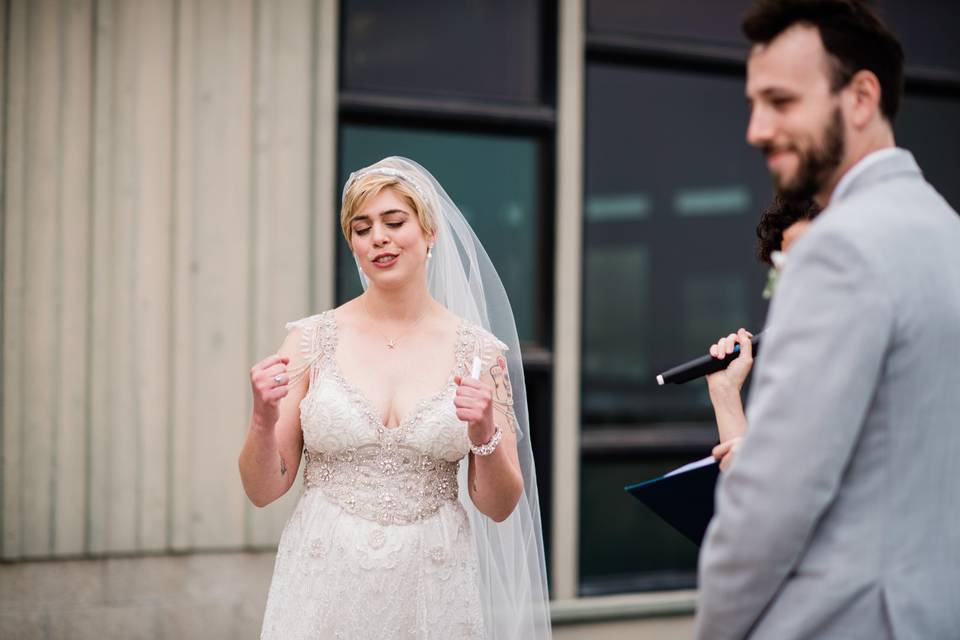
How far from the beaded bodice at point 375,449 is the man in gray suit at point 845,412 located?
4.79 feet

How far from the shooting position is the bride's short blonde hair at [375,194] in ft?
10.3

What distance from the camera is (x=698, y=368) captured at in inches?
98.7

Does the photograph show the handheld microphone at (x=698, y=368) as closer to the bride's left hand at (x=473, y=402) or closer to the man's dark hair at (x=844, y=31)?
the bride's left hand at (x=473, y=402)

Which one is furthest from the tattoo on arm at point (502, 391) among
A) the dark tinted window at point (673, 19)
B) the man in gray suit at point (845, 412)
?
the dark tinted window at point (673, 19)

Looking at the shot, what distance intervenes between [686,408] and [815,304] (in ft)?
13.7

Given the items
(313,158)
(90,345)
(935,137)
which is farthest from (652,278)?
(90,345)

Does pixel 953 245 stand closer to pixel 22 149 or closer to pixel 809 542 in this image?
pixel 809 542

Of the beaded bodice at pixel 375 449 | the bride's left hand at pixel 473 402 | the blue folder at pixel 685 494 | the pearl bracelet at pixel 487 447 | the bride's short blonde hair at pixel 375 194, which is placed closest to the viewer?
the blue folder at pixel 685 494

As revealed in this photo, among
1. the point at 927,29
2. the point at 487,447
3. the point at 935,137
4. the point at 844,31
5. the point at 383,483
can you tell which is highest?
the point at 927,29

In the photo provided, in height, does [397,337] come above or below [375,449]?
above

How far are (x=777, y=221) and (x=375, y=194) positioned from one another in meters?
1.12

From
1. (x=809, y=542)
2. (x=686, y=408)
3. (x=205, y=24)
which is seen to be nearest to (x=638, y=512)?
(x=686, y=408)

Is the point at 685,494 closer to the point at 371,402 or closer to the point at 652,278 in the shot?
the point at 371,402

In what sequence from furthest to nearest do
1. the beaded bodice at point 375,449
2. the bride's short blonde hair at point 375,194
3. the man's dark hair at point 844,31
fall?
the bride's short blonde hair at point 375,194, the beaded bodice at point 375,449, the man's dark hair at point 844,31
